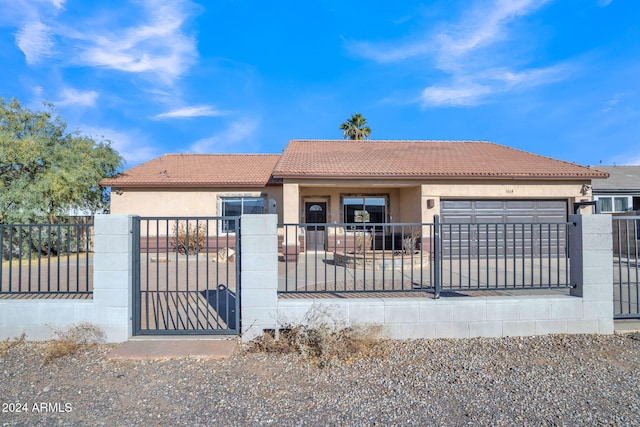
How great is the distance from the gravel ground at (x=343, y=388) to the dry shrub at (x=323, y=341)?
12 centimetres

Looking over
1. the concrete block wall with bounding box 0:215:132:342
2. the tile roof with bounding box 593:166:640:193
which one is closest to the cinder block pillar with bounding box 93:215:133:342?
the concrete block wall with bounding box 0:215:132:342

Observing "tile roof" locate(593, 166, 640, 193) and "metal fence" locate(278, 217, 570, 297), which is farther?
"tile roof" locate(593, 166, 640, 193)

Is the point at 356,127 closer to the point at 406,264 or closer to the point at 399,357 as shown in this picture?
the point at 406,264

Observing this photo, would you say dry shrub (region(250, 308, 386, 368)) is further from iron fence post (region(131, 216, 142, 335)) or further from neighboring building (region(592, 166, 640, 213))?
neighboring building (region(592, 166, 640, 213))

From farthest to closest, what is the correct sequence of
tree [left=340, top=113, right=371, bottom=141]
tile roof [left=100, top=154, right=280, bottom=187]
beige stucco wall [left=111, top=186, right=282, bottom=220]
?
tree [left=340, top=113, right=371, bottom=141] → beige stucco wall [left=111, top=186, right=282, bottom=220] → tile roof [left=100, top=154, right=280, bottom=187]

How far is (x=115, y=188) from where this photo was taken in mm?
14797

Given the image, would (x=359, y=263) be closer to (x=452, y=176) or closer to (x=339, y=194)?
(x=339, y=194)

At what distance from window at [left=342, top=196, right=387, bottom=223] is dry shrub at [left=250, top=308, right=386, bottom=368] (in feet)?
36.2

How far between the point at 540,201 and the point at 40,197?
19.7 metres

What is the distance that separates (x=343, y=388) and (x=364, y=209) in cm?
1265

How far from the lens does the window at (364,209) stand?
15.6 meters

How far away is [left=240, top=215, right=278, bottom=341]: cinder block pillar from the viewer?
4.57 meters

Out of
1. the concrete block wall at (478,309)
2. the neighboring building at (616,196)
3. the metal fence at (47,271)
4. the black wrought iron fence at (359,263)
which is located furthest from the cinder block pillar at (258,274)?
the neighboring building at (616,196)

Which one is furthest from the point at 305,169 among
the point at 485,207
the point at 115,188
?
the point at 115,188
